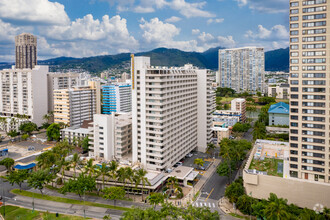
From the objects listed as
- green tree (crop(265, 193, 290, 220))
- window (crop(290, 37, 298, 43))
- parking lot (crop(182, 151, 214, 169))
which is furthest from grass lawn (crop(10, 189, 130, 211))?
window (crop(290, 37, 298, 43))

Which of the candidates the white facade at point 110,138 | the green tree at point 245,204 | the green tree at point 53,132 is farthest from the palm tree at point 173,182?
the green tree at point 53,132

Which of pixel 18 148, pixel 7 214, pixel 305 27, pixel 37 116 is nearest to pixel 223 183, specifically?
pixel 305 27

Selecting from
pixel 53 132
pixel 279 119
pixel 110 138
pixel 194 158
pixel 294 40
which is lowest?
pixel 194 158

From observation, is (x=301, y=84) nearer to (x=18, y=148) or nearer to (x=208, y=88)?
(x=208, y=88)

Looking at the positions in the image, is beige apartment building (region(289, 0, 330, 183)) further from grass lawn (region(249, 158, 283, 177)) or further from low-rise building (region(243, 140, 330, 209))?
grass lawn (region(249, 158, 283, 177))

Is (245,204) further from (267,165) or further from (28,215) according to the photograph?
(28,215)

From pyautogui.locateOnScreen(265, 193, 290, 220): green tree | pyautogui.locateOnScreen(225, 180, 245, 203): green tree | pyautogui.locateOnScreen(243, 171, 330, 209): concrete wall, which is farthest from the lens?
pyautogui.locateOnScreen(225, 180, 245, 203): green tree

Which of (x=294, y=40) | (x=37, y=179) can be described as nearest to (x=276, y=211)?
(x=294, y=40)
